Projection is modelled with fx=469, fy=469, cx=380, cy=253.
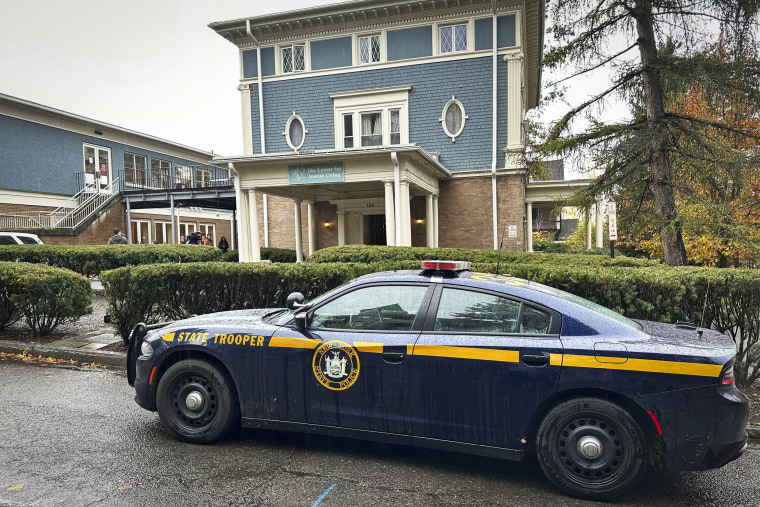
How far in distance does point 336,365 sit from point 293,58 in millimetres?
19910

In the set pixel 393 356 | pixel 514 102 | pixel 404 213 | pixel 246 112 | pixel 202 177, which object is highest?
pixel 246 112

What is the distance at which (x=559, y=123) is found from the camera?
32.6ft

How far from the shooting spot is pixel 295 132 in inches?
833

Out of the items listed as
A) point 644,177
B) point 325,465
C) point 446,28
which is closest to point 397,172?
point 644,177

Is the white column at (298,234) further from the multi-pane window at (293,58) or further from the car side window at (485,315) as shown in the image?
the car side window at (485,315)

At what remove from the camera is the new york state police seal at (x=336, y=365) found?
359cm

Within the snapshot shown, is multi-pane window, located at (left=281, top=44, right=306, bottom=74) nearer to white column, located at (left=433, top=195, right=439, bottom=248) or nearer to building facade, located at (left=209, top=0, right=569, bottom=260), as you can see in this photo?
building facade, located at (left=209, top=0, right=569, bottom=260)

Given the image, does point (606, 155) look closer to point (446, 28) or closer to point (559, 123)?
point (559, 123)

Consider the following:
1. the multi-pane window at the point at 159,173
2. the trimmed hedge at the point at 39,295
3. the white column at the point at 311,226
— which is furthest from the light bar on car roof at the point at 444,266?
the multi-pane window at the point at 159,173

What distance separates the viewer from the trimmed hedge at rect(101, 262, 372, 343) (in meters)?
6.76

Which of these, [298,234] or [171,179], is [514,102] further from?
[171,179]

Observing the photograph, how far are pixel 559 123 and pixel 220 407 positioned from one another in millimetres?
8901

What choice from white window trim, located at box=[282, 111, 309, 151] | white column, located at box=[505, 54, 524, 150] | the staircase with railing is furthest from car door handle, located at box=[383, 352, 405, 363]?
the staircase with railing

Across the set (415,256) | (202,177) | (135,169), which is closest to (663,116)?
(415,256)
